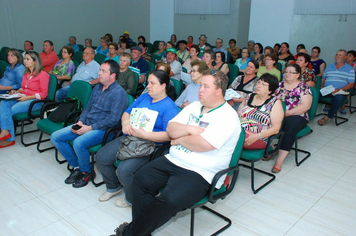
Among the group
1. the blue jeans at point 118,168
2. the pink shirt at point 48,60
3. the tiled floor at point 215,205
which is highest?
the pink shirt at point 48,60

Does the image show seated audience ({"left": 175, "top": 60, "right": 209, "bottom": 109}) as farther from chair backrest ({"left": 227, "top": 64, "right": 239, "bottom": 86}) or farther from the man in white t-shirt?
chair backrest ({"left": 227, "top": 64, "right": 239, "bottom": 86})

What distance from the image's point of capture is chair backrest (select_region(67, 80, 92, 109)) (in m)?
3.17

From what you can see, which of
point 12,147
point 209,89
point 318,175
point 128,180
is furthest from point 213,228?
point 12,147

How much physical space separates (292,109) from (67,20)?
795cm

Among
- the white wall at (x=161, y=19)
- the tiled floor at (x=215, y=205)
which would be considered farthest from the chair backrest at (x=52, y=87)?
the white wall at (x=161, y=19)

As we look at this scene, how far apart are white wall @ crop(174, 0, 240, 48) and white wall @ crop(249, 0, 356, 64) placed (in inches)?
31.7

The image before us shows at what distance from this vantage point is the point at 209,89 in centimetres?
198

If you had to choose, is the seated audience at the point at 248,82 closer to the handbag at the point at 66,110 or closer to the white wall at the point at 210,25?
the handbag at the point at 66,110

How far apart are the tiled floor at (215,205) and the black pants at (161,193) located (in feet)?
1.29

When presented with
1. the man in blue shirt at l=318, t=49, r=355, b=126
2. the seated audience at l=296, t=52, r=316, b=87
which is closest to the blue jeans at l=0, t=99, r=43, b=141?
the seated audience at l=296, t=52, r=316, b=87

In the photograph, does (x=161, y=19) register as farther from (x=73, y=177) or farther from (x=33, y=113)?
(x=73, y=177)

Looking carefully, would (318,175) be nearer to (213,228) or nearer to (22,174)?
(213,228)

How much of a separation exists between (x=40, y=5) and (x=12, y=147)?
6.17m

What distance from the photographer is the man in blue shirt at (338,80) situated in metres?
4.58
